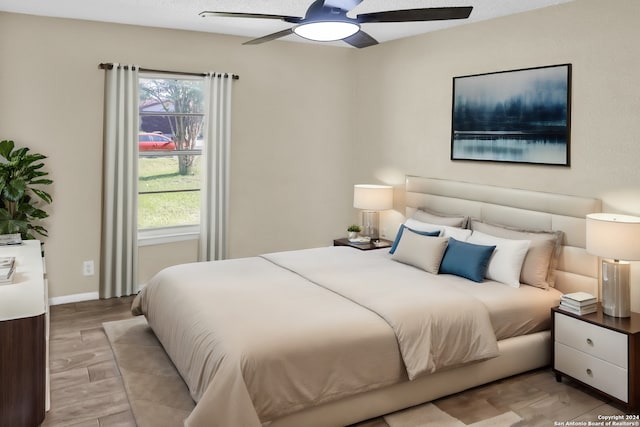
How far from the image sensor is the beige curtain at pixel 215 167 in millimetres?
5355

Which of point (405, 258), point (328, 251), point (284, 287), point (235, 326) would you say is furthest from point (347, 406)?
point (328, 251)

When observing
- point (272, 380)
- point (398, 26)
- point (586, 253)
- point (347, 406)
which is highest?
point (398, 26)

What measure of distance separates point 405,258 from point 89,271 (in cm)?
289

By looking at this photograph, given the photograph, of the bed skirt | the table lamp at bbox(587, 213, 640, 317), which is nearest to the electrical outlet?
the bed skirt

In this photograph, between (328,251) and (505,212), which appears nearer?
(505,212)

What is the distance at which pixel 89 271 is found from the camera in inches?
197

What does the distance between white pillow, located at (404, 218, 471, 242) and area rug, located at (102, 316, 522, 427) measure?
1546mm

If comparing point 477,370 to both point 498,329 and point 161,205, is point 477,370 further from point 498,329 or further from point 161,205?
point 161,205

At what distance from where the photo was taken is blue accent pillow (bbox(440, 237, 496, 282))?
153 inches

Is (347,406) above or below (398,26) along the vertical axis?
below

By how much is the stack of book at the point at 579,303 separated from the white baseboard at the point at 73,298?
3.97 metres

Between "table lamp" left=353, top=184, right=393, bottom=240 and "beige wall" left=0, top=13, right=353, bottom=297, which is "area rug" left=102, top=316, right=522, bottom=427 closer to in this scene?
"beige wall" left=0, top=13, right=353, bottom=297

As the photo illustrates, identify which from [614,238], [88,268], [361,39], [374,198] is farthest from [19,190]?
[614,238]

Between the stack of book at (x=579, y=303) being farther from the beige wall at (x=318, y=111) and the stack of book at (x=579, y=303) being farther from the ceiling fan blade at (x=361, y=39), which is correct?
the ceiling fan blade at (x=361, y=39)
